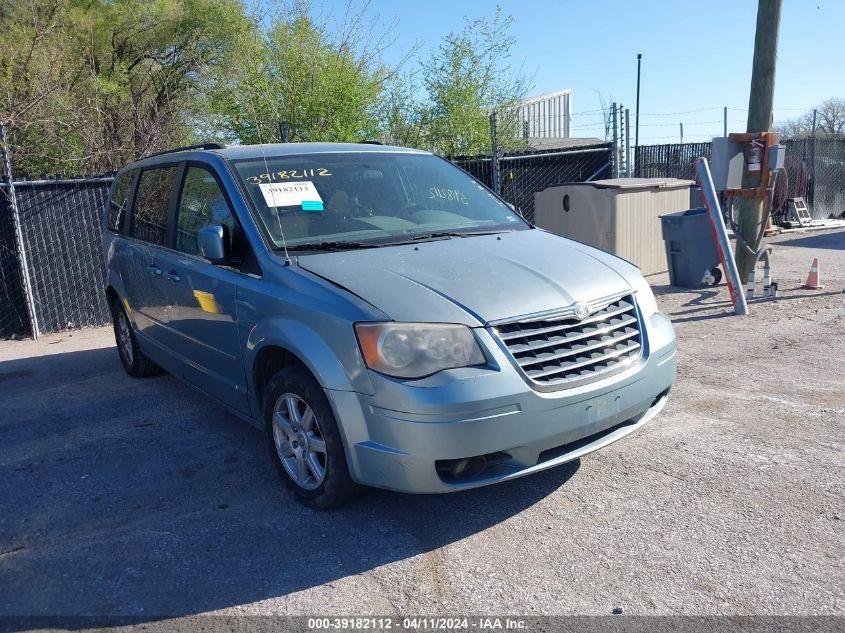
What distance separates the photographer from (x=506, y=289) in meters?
3.67

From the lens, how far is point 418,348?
3.38m

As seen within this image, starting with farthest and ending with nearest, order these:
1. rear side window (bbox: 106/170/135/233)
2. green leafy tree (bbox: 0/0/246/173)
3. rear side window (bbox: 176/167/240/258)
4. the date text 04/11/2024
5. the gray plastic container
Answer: green leafy tree (bbox: 0/0/246/173)
the gray plastic container
rear side window (bbox: 106/170/135/233)
rear side window (bbox: 176/167/240/258)
the date text 04/11/2024

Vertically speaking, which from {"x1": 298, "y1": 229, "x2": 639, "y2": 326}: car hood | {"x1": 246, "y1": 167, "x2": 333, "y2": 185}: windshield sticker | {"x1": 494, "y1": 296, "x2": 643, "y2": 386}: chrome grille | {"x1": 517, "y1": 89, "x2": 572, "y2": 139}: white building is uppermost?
{"x1": 517, "y1": 89, "x2": 572, "y2": 139}: white building

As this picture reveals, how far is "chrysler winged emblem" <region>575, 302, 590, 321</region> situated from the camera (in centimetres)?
364

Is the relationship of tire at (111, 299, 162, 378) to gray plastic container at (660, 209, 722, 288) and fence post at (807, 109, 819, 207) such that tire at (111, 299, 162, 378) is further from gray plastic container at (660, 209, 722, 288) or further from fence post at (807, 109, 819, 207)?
fence post at (807, 109, 819, 207)

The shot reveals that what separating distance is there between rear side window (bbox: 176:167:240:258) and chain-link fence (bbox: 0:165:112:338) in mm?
4203

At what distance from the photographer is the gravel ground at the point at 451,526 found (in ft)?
10.3

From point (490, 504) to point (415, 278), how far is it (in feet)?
4.05

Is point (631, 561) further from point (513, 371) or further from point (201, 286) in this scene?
point (201, 286)

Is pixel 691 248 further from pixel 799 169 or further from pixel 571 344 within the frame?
pixel 799 169

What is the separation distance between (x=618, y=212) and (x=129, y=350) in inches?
243

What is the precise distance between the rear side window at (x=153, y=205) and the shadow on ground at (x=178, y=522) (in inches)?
55.2

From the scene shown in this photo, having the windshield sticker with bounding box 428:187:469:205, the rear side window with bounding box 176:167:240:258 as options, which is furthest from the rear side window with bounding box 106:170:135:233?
the windshield sticker with bounding box 428:187:469:205

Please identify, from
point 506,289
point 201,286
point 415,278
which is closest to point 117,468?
point 201,286
